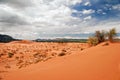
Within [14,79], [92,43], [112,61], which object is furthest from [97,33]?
[14,79]

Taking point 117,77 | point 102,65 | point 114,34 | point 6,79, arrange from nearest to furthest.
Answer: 1. point 117,77
2. point 102,65
3. point 6,79
4. point 114,34

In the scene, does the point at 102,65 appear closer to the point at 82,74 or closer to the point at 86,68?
the point at 86,68

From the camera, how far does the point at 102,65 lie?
868cm

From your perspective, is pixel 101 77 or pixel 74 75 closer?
pixel 101 77

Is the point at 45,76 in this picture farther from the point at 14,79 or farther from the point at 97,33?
the point at 97,33

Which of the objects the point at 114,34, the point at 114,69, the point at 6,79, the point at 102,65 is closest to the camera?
the point at 114,69

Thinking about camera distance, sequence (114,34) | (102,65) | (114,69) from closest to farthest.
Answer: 1. (114,69)
2. (102,65)
3. (114,34)

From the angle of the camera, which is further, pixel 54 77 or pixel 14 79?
pixel 14 79

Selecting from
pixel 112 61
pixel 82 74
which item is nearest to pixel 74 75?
pixel 82 74

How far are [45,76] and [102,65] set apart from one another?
316 centimetres

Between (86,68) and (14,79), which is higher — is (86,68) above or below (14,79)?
above

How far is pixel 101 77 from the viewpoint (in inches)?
282

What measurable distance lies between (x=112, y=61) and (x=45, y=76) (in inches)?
151

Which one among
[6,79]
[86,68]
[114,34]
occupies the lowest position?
[6,79]
